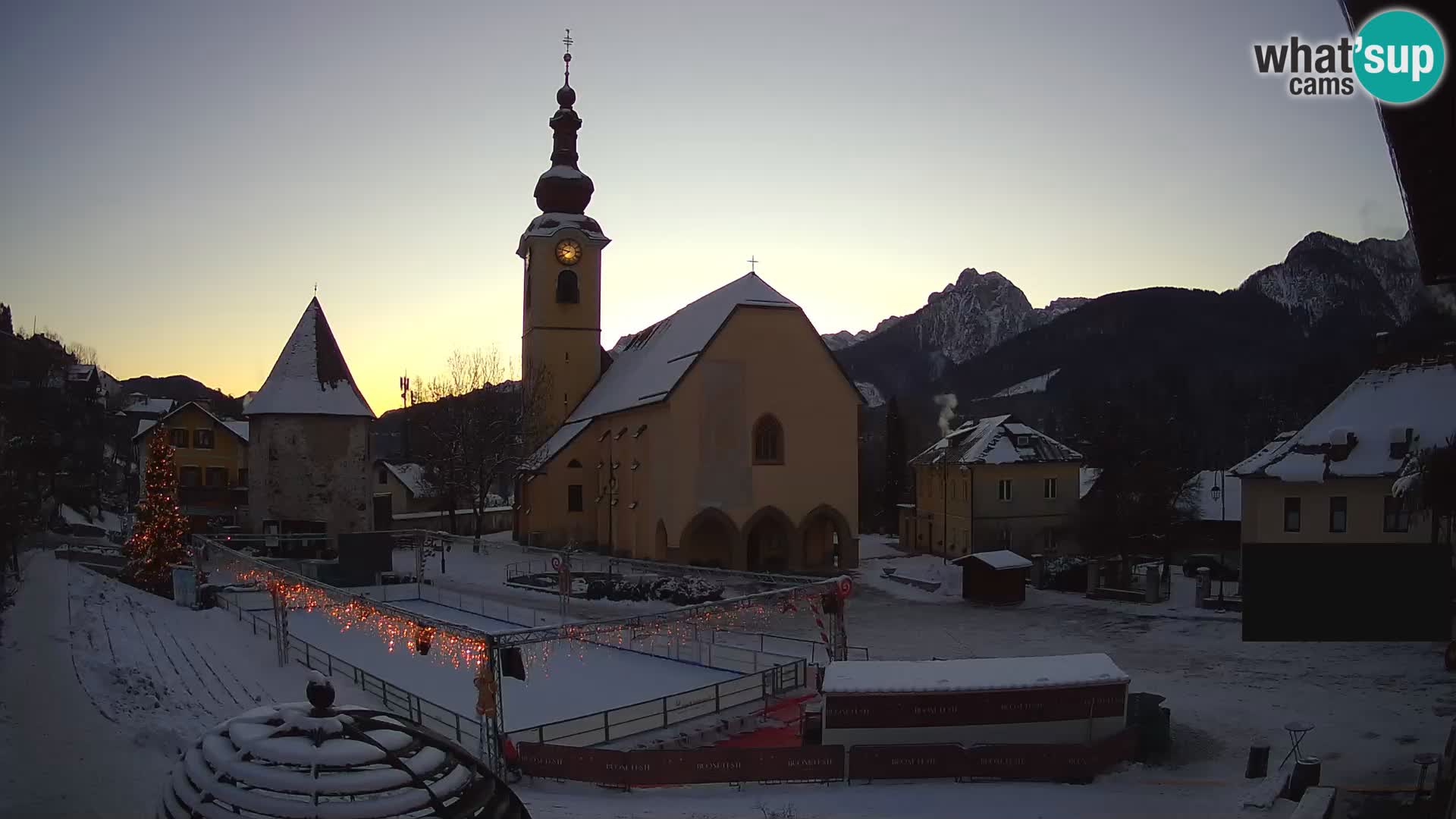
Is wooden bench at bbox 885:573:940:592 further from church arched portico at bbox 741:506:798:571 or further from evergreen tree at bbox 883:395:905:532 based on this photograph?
evergreen tree at bbox 883:395:905:532

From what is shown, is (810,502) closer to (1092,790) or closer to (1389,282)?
(1092,790)

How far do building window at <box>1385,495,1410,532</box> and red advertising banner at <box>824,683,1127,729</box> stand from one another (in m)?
14.3

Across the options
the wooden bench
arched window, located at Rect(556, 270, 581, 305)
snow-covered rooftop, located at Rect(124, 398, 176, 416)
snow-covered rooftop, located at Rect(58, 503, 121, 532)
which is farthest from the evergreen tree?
snow-covered rooftop, located at Rect(124, 398, 176, 416)

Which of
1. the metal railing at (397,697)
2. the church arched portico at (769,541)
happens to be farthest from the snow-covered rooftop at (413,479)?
the metal railing at (397,697)

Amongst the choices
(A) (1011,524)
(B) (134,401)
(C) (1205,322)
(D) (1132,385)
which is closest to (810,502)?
(A) (1011,524)

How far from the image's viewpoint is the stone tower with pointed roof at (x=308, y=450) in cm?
3900

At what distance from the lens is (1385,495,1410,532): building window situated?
25.0 metres

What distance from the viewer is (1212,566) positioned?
4016 cm

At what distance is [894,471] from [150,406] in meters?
61.3

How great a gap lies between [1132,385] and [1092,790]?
63.8m

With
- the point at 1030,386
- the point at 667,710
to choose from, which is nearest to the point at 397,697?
the point at 667,710

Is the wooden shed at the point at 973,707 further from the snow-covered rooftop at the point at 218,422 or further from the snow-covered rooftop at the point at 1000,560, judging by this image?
the snow-covered rooftop at the point at 218,422

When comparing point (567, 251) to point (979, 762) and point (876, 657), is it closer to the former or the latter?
point (876, 657)

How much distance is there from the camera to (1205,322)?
403 feet
